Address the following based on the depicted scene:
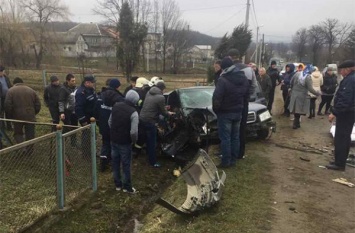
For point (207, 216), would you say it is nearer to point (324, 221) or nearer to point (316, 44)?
point (324, 221)

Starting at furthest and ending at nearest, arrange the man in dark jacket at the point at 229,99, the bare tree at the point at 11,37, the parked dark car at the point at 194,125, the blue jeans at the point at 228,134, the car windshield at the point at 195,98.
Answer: the bare tree at the point at 11,37 < the car windshield at the point at 195,98 < the parked dark car at the point at 194,125 < the blue jeans at the point at 228,134 < the man in dark jacket at the point at 229,99

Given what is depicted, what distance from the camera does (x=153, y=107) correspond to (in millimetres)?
7125

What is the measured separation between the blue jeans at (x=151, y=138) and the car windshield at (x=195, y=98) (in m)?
1.50

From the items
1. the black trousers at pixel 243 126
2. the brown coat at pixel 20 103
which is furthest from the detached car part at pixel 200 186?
the brown coat at pixel 20 103

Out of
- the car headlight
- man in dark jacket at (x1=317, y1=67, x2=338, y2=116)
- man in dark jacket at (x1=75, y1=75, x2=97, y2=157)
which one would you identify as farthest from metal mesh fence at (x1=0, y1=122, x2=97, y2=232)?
man in dark jacket at (x1=317, y1=67, x2=338, y2=116)

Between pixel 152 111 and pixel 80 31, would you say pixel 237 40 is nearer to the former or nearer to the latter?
pixel 152 111

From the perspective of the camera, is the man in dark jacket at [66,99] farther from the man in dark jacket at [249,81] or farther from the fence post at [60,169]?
the man in dark jacket at [249,81]

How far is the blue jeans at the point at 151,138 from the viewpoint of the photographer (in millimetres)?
7177

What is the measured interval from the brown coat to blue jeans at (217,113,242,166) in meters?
3.99

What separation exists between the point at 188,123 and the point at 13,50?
91.7 ft

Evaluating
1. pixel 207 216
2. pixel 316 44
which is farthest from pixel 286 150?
pixel 316 44

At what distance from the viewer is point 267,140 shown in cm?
902

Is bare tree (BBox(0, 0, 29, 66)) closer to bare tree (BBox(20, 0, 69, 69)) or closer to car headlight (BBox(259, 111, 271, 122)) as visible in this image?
bare tree (BBox(20, 0, 69, 69))

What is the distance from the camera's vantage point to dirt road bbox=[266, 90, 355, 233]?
4.49 m
